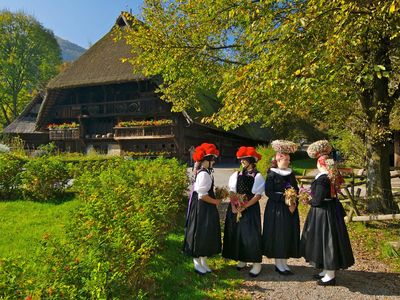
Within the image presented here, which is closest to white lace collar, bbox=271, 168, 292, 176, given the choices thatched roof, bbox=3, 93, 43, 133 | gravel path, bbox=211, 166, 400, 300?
gravel path, bbox=211, 166, 400, 300

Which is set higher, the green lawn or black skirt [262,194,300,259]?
black skirt [262,194,300,259]

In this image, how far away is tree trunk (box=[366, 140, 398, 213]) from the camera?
808cm

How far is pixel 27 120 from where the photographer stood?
31.9m

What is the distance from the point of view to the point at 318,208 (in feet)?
15.6

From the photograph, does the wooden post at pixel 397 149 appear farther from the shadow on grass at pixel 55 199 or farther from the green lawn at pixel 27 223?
the green lawn at pixel 27 223

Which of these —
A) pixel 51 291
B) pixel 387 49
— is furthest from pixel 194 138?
pixel 51 291

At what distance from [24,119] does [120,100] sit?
11.8 m

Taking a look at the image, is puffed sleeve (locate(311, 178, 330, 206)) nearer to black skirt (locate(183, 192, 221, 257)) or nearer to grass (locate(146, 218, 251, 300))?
black skirt (locate(183, 192, 221, 257))

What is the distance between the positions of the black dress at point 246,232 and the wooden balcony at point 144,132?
61.7 feet

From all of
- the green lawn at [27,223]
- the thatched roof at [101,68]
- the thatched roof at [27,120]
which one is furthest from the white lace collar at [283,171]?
the thatched roof at [27,120]

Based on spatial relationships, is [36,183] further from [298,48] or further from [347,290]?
[347,290]

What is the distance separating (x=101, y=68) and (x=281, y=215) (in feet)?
77.7

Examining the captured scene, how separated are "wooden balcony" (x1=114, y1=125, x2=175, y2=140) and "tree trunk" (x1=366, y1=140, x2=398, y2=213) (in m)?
16.7

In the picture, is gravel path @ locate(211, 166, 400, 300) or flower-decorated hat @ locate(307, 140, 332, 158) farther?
flower-decorated hat @ locate(307, 140, 332, 158)
